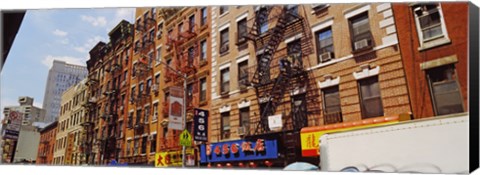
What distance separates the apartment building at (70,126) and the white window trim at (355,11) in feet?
96.3

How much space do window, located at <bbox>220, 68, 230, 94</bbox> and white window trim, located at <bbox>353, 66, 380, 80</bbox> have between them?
303 inches

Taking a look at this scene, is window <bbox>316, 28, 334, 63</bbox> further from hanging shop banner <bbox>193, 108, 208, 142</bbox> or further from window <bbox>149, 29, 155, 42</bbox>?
window <bbox>149, 29, 155, 42</bbox>

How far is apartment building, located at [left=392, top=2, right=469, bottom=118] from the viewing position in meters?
11.6

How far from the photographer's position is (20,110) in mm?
25234

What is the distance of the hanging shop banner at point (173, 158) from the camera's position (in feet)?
67.4

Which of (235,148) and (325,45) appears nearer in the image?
(325,45)

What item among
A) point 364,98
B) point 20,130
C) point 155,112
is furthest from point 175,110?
point 20,130

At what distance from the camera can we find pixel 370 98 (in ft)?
46.3

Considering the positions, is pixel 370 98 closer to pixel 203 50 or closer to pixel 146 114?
pixel 203 50

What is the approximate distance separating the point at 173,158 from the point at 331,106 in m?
10.8

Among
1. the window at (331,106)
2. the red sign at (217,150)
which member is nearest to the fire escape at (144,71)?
the red sign at (217,150)

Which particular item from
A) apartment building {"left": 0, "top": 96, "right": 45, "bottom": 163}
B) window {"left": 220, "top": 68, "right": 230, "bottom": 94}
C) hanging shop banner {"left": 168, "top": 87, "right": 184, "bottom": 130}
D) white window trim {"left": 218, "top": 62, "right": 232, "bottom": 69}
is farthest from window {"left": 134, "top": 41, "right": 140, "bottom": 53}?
window {"left": 220, "top": 68, "right": 230, "bottom": 94}

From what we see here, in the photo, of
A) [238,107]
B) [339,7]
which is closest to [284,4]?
[339,7]

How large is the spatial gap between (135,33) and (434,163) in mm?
26343
